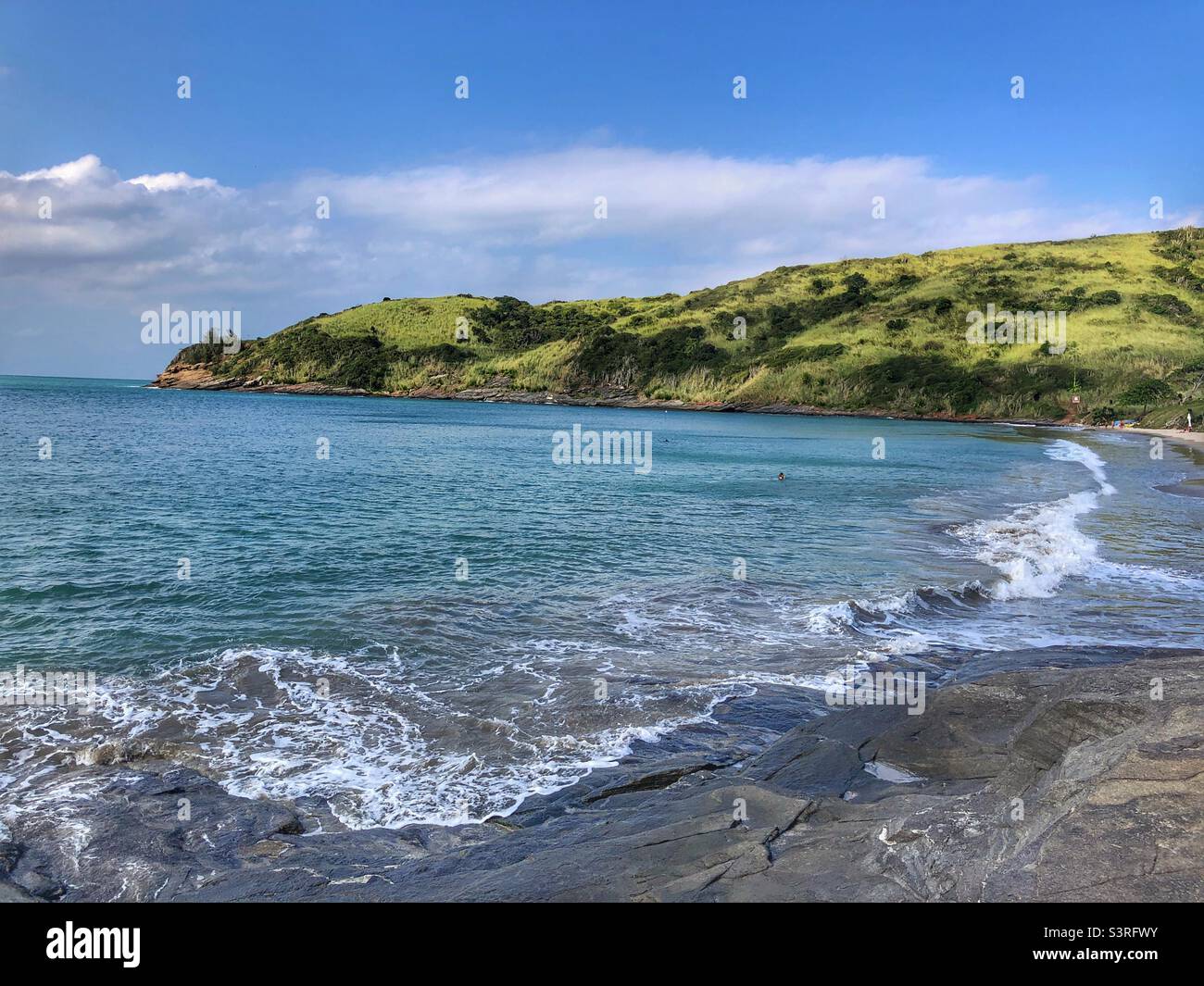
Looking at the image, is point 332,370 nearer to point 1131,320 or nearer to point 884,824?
point 1131,320

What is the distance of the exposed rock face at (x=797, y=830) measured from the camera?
5.44 m

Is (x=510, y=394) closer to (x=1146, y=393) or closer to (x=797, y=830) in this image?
(x=1146, y=393)

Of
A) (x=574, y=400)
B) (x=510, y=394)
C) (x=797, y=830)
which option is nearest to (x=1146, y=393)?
(x=574, y=400)

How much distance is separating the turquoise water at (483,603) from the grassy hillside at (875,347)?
7865cm

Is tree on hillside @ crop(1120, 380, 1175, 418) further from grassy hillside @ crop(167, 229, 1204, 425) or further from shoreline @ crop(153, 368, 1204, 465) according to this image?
shoreline @ crop(153, 368, 1204, 465)

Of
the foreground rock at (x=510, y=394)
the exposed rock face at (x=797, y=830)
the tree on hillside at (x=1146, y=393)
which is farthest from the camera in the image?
the foreground rock at (x=510, y=394)

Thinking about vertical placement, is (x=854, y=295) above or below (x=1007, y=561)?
above

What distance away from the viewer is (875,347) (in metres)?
142

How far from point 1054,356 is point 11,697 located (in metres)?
138

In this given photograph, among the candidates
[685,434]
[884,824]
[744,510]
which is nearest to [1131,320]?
[685,434]

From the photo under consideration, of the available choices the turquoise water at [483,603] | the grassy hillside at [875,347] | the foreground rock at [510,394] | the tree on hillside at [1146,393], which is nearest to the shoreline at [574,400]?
the foreground rock at [510,394]

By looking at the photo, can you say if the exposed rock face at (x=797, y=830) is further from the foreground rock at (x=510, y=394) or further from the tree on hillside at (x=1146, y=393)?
the foreground rock at (x=510, y=394)

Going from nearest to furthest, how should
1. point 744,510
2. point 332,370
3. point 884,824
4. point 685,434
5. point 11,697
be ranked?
point 884,824
point 11,697
point 744,510
point 685,434
point 332,370
